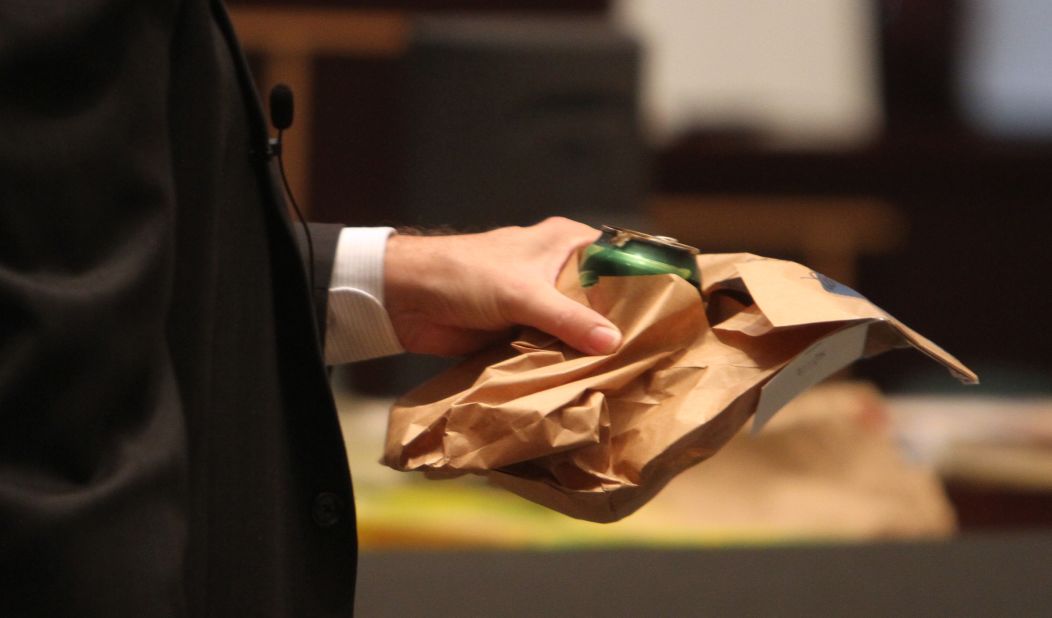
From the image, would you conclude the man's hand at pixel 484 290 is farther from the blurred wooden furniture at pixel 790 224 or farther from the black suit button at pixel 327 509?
the blurred wooden furniture at pixel 790 224

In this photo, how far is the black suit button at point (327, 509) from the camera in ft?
2.12

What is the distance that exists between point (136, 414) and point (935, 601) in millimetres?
707

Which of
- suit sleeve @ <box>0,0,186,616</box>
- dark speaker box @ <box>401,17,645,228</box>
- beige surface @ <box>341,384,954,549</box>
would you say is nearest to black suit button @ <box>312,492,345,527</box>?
suit sleeve @ <box>0,0,186,616</box>

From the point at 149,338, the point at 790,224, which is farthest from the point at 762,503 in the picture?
the point at 790,224

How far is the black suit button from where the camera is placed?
647 mm

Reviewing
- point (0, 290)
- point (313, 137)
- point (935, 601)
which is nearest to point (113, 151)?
point (0, 290)

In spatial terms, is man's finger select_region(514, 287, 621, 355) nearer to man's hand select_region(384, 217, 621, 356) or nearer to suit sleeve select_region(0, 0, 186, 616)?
man's hand select_region(384, 217, 621, 356)

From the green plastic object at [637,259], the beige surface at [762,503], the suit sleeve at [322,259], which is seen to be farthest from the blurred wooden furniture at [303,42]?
the green plastic object at [637,259]

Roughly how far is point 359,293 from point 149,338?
9.2 inches

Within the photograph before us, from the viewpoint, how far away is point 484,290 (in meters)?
0.71

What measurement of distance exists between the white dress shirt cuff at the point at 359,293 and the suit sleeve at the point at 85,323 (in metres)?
0.21

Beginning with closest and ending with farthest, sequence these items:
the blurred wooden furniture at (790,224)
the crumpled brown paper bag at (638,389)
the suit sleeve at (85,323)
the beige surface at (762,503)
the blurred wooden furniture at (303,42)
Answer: the suit sleeve at (85,323) → the crumpled brown paper bag at (638,389) → the beige surface at (762,503) → the blurred wooden furniture at (303,42) → the blurred wooden furniture at (790,224)

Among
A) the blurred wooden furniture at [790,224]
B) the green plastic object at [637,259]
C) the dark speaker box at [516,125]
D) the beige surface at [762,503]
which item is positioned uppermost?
the green plastic object at [637,259]

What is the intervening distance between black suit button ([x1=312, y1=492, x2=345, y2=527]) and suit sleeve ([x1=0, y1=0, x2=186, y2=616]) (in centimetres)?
12
